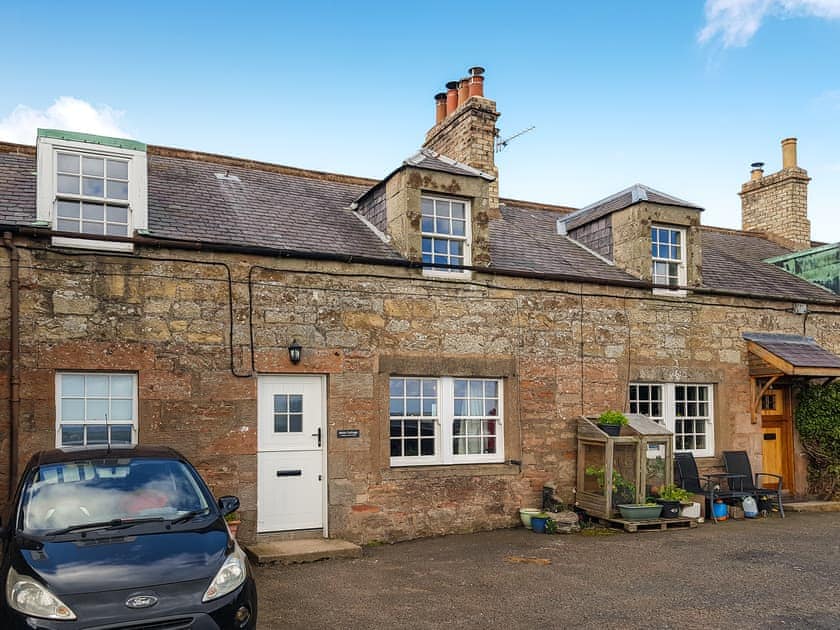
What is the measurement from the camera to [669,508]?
12039mm

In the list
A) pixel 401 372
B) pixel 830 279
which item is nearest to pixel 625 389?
pixel 401 372

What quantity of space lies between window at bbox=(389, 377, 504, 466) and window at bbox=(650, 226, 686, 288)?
429cm

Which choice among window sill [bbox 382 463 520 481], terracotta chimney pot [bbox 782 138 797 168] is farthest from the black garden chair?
terracotta chimney pot [bbox 782 138 797 168]

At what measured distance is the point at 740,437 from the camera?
14203mm

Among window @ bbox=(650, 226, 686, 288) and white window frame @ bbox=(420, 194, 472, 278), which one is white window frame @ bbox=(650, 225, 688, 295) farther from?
white window frame @ bbox=(420, 194, 472, 278)

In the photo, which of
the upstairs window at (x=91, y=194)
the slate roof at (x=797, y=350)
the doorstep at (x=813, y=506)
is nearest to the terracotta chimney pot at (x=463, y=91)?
the slate roof at (x=797, y=350)

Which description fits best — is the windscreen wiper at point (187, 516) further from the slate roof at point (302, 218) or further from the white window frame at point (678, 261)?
the white window frame at point (678, 261)

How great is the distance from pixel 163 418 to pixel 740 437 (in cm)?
1037

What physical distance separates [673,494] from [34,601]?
388 inches

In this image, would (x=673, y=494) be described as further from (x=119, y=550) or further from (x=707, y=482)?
(x=119, y=550)

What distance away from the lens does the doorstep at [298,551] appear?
937cm

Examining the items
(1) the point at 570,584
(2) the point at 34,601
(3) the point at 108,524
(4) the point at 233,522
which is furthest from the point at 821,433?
(2) the point at 34,601

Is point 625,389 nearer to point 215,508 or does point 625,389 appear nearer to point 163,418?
point 163,418

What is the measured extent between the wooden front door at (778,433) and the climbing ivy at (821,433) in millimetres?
251
